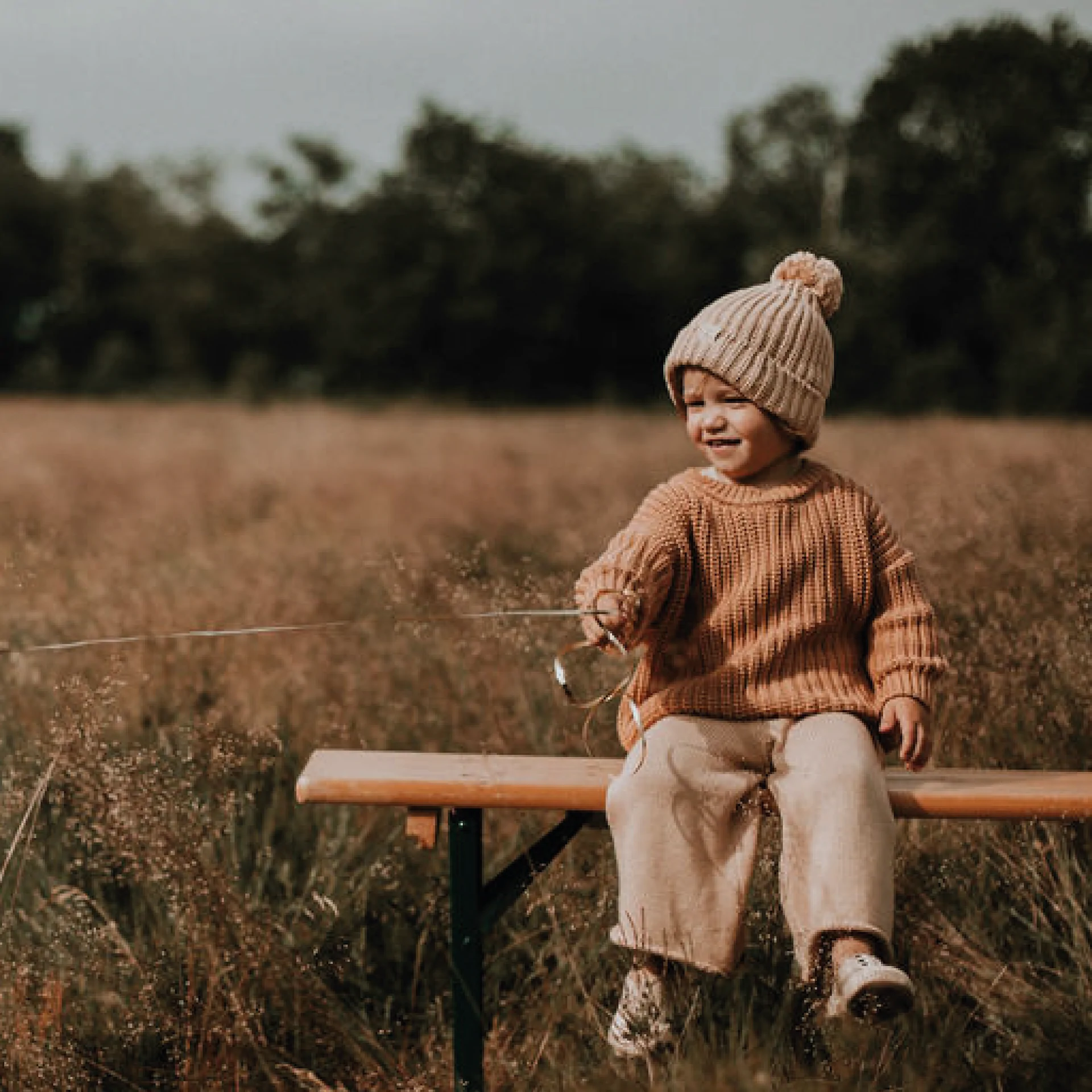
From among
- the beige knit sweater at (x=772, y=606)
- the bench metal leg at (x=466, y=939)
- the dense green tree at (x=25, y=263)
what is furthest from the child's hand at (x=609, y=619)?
the dense green tree at (x=25, y=263)

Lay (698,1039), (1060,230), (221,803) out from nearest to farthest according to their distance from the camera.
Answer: (698,1039) → (221,803) → (1060,230)

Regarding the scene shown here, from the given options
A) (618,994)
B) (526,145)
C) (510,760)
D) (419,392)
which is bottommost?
(419,392)

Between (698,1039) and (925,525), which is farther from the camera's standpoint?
(925,525)

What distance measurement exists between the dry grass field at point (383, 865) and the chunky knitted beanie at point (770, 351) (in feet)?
2.58

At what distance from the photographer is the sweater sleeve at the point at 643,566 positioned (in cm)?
218

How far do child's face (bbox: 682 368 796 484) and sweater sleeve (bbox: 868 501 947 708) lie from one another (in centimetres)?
21

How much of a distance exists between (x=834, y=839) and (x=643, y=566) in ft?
1.68

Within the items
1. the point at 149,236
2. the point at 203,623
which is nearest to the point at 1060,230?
the point at 149,236

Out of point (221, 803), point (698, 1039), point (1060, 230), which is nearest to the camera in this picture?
point (698, 1039)

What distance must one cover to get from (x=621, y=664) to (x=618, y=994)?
1.03m

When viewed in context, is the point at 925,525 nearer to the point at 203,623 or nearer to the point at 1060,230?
the point at 203,623

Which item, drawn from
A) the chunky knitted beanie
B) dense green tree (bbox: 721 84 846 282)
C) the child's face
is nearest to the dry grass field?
the child's face

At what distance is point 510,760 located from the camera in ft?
7.72

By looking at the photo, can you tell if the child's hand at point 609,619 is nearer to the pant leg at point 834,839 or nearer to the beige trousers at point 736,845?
the beige trousers at point 736,845
